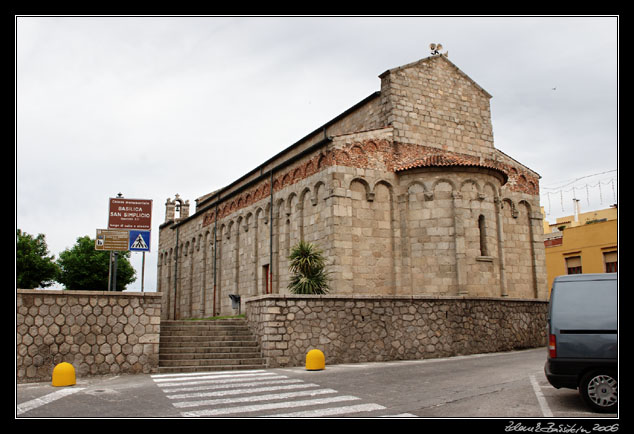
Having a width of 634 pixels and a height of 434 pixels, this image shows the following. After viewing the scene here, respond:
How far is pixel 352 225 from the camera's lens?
69.3 feet

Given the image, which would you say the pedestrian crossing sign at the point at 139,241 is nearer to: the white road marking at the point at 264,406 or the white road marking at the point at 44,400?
the white road marking at the point at 44,400

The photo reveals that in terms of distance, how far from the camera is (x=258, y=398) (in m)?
9.55

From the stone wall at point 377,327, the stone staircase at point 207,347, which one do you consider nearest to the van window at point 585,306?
the stone wall at point 377,327

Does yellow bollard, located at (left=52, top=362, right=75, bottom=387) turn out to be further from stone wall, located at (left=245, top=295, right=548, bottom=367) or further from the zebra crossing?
stone wall, located at (left=245, top=295, right=548, bottom=367)

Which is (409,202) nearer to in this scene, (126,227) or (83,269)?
(126,227)

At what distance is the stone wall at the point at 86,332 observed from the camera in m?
13.0

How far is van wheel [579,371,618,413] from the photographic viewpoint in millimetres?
7547

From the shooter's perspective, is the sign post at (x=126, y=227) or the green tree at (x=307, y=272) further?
the green tree at (x=307, y=272)

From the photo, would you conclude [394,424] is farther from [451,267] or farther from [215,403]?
[451,267]

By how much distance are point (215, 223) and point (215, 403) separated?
25.2 m

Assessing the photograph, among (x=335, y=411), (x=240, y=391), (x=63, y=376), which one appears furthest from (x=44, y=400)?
(x=335, y=411)

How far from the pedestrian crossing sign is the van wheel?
1243 centimetres

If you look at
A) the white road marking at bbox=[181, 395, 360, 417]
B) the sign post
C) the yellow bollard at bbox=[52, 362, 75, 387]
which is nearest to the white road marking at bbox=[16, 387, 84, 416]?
the yellow bollard at bbox=[52, 362, 75, 387]

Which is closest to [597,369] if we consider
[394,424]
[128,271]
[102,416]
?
[394,424]
